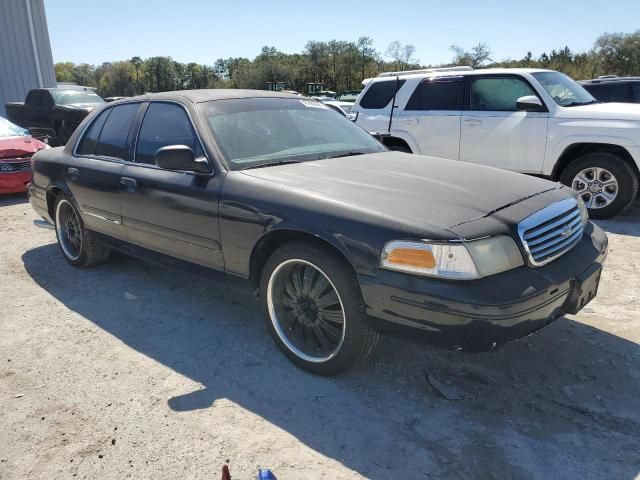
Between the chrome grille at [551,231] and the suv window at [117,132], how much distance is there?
3.07 metres

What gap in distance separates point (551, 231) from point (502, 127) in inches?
177

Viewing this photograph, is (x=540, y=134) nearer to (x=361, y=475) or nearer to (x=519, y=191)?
(x=519, y=191)

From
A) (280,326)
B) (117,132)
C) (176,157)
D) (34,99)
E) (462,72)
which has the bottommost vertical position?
(280,326)

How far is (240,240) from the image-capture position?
3.21 m

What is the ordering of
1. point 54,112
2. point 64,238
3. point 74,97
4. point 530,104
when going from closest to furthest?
point 64,238 < point 530,104 < point 54,112 < point 74,97

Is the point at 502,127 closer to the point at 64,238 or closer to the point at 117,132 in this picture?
the point at 117,132

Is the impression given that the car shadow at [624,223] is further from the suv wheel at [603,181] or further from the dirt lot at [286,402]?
the dirt lot at [286,402]

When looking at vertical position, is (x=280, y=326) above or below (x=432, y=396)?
above

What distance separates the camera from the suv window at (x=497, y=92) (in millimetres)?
6938

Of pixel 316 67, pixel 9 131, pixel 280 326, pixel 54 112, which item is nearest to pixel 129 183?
pixel 280 326

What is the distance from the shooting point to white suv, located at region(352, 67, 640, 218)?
247 inches

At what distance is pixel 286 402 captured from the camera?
2.82 metres

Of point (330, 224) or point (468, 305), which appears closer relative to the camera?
point (468, 305)

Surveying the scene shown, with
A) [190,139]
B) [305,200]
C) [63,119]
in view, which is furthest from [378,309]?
[63,119]
